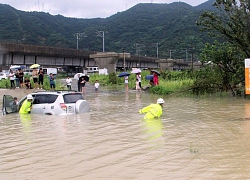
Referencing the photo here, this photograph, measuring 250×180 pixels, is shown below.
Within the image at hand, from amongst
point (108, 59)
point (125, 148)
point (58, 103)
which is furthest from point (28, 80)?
point (108, 59)

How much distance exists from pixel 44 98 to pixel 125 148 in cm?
699

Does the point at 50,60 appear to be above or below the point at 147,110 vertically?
above

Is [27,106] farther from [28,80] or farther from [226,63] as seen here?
[28,80]

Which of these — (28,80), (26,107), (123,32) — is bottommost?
(26,107)

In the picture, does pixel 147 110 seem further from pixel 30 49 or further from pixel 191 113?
pixel 30 49

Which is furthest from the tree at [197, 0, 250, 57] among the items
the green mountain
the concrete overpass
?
the green mountain

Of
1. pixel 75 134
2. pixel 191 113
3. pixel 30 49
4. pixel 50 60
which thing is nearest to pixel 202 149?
pixel 75 134

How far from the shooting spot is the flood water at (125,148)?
6.41 metres

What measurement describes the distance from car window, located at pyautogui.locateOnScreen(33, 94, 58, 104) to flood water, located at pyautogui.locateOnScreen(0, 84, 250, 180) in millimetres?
976

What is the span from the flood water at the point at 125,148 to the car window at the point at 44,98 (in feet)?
3.20

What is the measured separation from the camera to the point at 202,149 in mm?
7941

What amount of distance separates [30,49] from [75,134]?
37514mm

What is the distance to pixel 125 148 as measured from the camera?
830cm

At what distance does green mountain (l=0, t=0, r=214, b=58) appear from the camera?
346 feet
